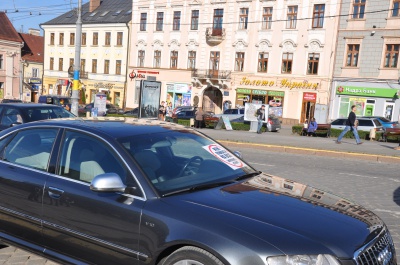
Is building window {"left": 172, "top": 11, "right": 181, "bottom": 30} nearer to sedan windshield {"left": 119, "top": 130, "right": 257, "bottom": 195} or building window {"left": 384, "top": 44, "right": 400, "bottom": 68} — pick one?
building window {"left": 384, "top": 44, "right": 400, "bottom": 68}

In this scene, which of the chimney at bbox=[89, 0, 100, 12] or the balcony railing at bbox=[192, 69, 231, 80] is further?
the chimney at bbox=[89, 0, 100, 12]

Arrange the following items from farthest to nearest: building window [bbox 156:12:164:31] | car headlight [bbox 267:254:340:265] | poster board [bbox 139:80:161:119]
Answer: building window [bbox 156:12:164:31] < poster board [bbox 139:80:161:119] < car headlight [bbox 267:254:340:265]

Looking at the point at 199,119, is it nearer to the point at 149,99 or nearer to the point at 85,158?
the point at 149,99

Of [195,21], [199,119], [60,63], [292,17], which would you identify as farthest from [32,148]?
[60,63]

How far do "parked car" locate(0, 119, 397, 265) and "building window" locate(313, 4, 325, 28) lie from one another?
34023mm

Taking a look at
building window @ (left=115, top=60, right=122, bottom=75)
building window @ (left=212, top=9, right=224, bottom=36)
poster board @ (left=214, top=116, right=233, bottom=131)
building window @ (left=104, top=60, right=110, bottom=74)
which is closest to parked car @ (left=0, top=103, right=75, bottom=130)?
poster board @ (left=214, top=116, right=233, bottom=131)

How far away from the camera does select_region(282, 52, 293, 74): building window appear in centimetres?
3716

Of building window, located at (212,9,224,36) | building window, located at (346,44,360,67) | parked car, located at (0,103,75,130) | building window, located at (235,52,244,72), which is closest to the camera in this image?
parked car, located at (0,103,75,130)

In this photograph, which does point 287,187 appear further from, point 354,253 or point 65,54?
point 65,54

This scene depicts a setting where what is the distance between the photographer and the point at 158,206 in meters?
3.01

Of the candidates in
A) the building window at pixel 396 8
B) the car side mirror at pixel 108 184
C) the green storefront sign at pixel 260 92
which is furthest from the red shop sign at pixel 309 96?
the car side mirror at pixel 108 184

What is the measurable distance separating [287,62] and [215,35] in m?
8.00

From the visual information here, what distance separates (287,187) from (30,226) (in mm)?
2388

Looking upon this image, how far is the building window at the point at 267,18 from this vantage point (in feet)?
125
